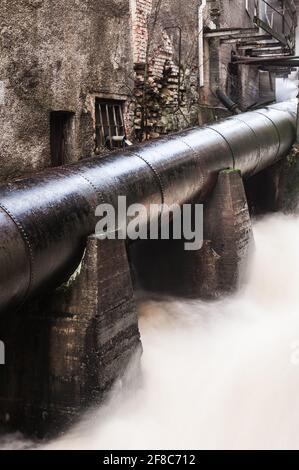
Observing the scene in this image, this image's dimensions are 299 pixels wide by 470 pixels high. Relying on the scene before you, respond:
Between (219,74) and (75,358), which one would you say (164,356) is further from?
(219,74)

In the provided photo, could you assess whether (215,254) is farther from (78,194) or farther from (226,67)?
(226,67)

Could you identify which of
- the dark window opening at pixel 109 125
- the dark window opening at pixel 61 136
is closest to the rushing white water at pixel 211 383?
the dark window opening at pixel 61 136

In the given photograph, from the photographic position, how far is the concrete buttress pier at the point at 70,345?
418 centimetres

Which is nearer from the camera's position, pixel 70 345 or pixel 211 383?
pixel 70 345

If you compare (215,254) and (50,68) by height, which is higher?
(50,68)

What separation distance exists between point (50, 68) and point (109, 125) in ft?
5.50

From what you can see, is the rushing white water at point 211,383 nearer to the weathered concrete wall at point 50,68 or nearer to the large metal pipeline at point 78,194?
the large metal pipeline at point 78,194

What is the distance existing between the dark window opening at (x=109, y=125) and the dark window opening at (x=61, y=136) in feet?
2.01

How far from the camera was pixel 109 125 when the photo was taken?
8641 millimetres

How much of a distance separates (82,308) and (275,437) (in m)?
1.77

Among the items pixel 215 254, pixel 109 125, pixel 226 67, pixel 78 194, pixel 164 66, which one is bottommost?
pixel 215 254

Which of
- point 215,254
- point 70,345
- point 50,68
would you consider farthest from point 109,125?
point 70,345

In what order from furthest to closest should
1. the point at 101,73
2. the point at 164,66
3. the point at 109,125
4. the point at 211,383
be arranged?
the point at 164,66 → the point at 109,125 → the point at 101,73 → the point at 211,383

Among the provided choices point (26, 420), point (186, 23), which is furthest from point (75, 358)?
point (186, 23)
